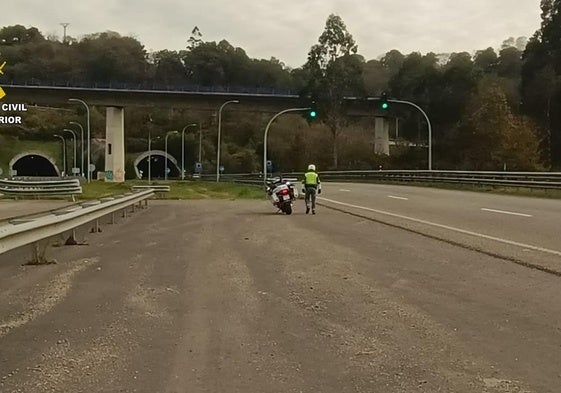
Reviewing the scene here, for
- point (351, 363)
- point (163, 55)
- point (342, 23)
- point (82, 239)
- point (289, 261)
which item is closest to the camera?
point (351, 363)

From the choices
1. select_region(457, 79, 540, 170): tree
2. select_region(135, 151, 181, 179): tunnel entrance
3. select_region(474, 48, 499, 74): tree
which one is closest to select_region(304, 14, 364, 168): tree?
select_region(457, 79, 540, 170): tree

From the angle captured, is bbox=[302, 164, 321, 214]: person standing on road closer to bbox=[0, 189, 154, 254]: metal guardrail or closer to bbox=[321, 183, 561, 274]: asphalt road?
bbox=[321, 183, 561, 274]: asphalt road

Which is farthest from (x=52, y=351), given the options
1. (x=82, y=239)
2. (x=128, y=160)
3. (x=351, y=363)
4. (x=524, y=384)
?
(x=128, y=160)

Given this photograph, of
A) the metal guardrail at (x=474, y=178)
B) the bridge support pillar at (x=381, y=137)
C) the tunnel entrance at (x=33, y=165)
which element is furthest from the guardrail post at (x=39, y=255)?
the tunnel entrance at (x=33, y=165)

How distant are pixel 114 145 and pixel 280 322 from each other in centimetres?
7101

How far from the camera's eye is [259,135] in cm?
11100

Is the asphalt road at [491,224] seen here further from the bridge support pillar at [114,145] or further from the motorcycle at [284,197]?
the bridge support pillar at [114,145]

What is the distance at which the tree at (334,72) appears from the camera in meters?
81.6

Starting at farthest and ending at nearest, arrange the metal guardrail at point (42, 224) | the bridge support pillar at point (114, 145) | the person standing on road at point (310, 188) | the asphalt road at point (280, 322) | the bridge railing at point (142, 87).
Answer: the bridge support pillar at point (114, 145) < the bridge railing at point (142, 87) < the person standing on road at point (310, 188) < the metal guardrail at point (42, 224) < the asphalt road at point (280, 322)

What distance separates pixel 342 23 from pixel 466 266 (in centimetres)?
7699

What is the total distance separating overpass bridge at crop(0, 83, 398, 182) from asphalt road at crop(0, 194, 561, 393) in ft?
208

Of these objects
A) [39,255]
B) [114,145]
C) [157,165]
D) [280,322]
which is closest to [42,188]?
[39,255]

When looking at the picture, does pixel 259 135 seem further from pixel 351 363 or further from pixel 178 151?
pixel 351 363

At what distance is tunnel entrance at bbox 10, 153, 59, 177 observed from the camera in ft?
333
